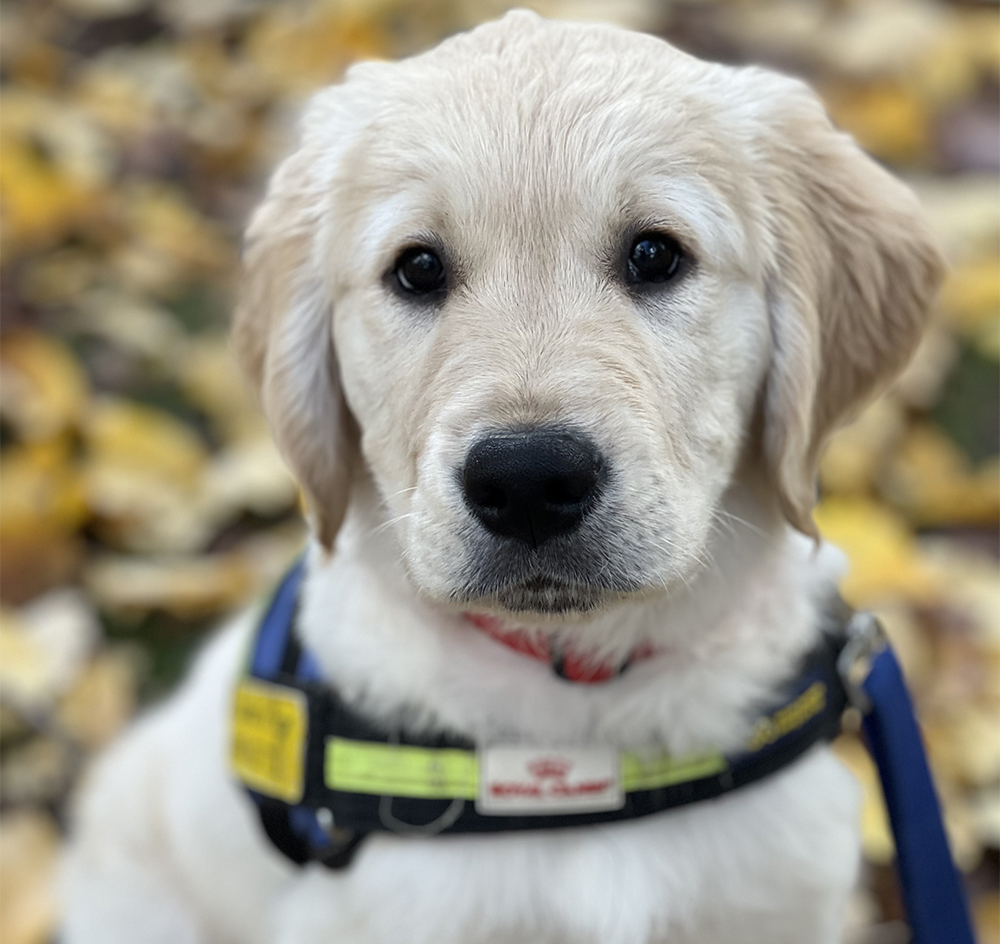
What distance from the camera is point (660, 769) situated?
2131mm

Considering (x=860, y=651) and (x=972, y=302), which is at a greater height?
(x=860, y=651)

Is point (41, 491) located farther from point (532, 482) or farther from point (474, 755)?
point (532, 482)

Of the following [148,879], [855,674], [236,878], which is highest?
[855,674]

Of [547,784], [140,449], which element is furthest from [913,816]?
[140,449]

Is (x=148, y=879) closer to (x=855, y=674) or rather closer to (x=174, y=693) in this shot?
(x=174, y=693)

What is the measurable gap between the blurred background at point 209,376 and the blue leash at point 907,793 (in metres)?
0.72

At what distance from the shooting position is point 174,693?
3.72 meters

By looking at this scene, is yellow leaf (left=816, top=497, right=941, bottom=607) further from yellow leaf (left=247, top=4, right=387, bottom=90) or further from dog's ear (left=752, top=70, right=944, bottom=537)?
yellow leaf (left=247, top=4, right=387, bottom=90)

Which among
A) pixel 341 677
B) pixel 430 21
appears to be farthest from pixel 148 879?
pixel 430 21

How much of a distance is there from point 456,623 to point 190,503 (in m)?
2.19

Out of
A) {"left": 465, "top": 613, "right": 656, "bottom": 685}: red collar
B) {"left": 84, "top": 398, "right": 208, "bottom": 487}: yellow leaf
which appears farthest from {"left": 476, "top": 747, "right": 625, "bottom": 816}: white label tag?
{"left": 84, "top": 398, "right": 208, "bottom": 487}: yellow leaf

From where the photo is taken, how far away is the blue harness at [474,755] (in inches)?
83.3

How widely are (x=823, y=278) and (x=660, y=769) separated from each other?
904 millimetres

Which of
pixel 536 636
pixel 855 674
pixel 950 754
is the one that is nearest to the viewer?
pixel 536 636
